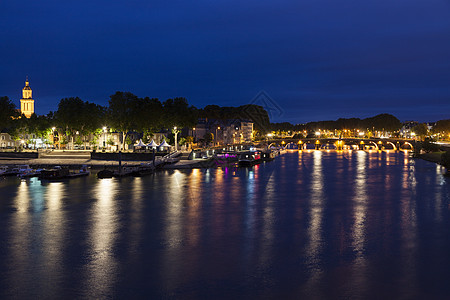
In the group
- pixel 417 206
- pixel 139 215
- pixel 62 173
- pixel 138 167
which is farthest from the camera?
pixel 138 167

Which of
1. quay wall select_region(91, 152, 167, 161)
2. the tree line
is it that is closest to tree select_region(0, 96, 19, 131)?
the tree line

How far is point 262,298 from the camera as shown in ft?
76.4

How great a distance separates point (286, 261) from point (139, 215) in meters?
21.6

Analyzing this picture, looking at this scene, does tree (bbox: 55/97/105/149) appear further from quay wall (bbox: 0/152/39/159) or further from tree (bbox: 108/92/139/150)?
quay wall (bbox: 0/152/39/159)

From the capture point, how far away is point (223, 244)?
34500 mm

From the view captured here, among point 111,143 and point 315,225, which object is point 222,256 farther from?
point 111,143

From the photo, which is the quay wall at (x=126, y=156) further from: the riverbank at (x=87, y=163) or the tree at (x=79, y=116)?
the tree at (x=79, y=116)

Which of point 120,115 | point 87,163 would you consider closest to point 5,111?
point 120,115

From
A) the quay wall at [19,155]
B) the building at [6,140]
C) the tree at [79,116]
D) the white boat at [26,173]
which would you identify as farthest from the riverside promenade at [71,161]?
the building at [6,140]

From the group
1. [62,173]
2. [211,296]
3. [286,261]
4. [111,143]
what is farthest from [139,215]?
[111,143]

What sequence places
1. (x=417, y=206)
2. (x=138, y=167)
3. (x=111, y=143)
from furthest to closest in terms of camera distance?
(x=111, y=143) → (x=138, y=167) → (x=417, y=206)

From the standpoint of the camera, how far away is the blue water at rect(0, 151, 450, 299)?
81.2 feet

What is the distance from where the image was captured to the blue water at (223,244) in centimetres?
2475

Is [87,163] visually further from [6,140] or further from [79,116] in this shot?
[6,140]
